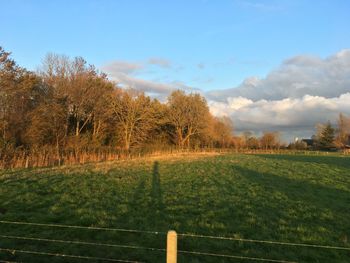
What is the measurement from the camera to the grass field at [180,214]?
22.5 feet

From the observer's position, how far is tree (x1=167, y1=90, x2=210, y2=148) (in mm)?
66312

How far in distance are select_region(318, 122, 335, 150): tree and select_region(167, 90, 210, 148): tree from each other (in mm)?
40527

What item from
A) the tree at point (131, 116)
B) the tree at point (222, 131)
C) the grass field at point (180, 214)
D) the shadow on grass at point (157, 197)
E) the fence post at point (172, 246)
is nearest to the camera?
the fence post at point (172, 246)

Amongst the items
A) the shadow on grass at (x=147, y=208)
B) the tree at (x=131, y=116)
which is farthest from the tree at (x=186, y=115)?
the shadow on grass at (x=147, y=208)

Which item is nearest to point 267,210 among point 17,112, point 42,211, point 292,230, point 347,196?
point 292,230

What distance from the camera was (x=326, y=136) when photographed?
8950 centimetres

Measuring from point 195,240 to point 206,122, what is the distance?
198 feet

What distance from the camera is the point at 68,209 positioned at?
10141 mm

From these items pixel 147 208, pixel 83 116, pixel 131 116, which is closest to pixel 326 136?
pixel 131 116

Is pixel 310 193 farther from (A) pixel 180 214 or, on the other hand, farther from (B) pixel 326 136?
(B) pixel 326 136

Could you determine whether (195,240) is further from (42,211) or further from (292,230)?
(42,211)

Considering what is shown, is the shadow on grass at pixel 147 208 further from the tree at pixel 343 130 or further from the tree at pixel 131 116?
the tree at pixel 343 130

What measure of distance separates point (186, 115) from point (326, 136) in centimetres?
4572

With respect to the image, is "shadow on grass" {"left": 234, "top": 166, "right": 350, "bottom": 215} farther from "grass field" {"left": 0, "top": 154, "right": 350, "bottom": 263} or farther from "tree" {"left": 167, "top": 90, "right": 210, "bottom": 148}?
"tree" {"left": 167, "top": 90, "right": 210, "bottom": 148}
